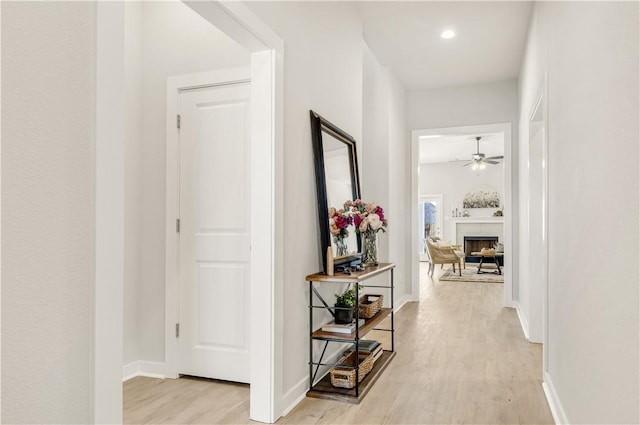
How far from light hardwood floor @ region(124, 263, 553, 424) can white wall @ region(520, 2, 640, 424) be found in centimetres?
34

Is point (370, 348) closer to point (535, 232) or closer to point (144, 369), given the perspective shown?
point (144, 369)

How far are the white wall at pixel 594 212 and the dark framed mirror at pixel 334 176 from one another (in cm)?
138

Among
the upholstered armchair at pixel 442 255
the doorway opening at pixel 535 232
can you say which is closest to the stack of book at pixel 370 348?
the doorway opening at pixel 535 232

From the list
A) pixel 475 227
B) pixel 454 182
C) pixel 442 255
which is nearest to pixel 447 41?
pixel 442 255

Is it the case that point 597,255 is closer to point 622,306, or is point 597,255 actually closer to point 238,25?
point 622,306

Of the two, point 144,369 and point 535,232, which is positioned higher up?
point 535,232

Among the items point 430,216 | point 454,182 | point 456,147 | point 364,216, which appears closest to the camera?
point 364,216

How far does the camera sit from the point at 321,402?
2.72 m

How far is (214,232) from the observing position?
10.2ft

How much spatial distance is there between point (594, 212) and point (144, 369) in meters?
2.98

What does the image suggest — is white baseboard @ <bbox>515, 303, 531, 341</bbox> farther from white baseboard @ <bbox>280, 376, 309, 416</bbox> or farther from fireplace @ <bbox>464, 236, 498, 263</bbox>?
fireplace @ <bbox>464, 236, 498, 263</bbox>

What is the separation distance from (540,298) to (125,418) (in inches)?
143

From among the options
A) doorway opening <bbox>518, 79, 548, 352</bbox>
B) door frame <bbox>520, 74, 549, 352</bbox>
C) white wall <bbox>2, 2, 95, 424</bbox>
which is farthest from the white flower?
white wall <bbox>2, 2, 95, 424</bbox>

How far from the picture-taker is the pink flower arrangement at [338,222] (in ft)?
10.2
